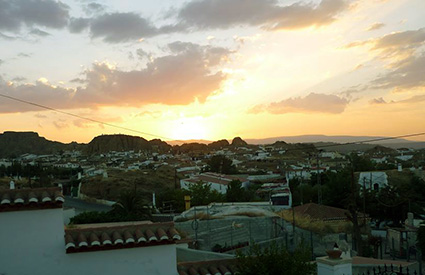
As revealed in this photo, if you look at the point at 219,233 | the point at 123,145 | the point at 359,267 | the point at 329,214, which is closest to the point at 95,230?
the point at 359,267

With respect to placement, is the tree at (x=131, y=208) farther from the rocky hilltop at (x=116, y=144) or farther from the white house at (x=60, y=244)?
the rocky hilltop at (x=116, y=144)

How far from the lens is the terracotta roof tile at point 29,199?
253 inches

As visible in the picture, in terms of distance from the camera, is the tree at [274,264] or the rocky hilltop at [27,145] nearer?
the tree at [274,264]

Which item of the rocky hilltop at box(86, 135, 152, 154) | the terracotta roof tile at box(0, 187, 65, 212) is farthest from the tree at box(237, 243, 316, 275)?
the rocky hilltop at box(86, 135, 152, 154)

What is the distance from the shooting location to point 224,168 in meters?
70.2

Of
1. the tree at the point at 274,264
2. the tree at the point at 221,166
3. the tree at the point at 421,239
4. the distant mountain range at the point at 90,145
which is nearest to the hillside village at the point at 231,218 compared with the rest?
the tree at the point at 274,264

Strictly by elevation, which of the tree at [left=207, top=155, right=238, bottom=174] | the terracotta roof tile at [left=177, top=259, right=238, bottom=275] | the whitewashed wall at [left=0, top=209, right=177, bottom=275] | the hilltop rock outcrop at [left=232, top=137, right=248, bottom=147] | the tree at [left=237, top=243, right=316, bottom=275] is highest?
the hilltop rock outcrop at [left=232, top=137, right=248, bottom=147]

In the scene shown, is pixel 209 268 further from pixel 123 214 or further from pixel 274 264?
pixel 123 214

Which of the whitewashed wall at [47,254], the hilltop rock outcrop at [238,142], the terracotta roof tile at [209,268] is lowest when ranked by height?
the terracotta roof tile at [209,268]

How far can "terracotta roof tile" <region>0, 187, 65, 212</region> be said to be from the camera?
6.43m

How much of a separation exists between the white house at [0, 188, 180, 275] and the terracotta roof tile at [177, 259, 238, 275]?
0.37m

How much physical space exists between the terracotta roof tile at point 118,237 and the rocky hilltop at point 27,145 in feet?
560

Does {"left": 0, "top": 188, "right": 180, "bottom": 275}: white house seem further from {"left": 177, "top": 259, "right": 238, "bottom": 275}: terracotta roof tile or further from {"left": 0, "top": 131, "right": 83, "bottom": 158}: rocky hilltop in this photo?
{"left": 0, "top": 131, "right": 83, "bottom": 158}: rocky hilltop

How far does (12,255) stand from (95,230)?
1.26 meters
